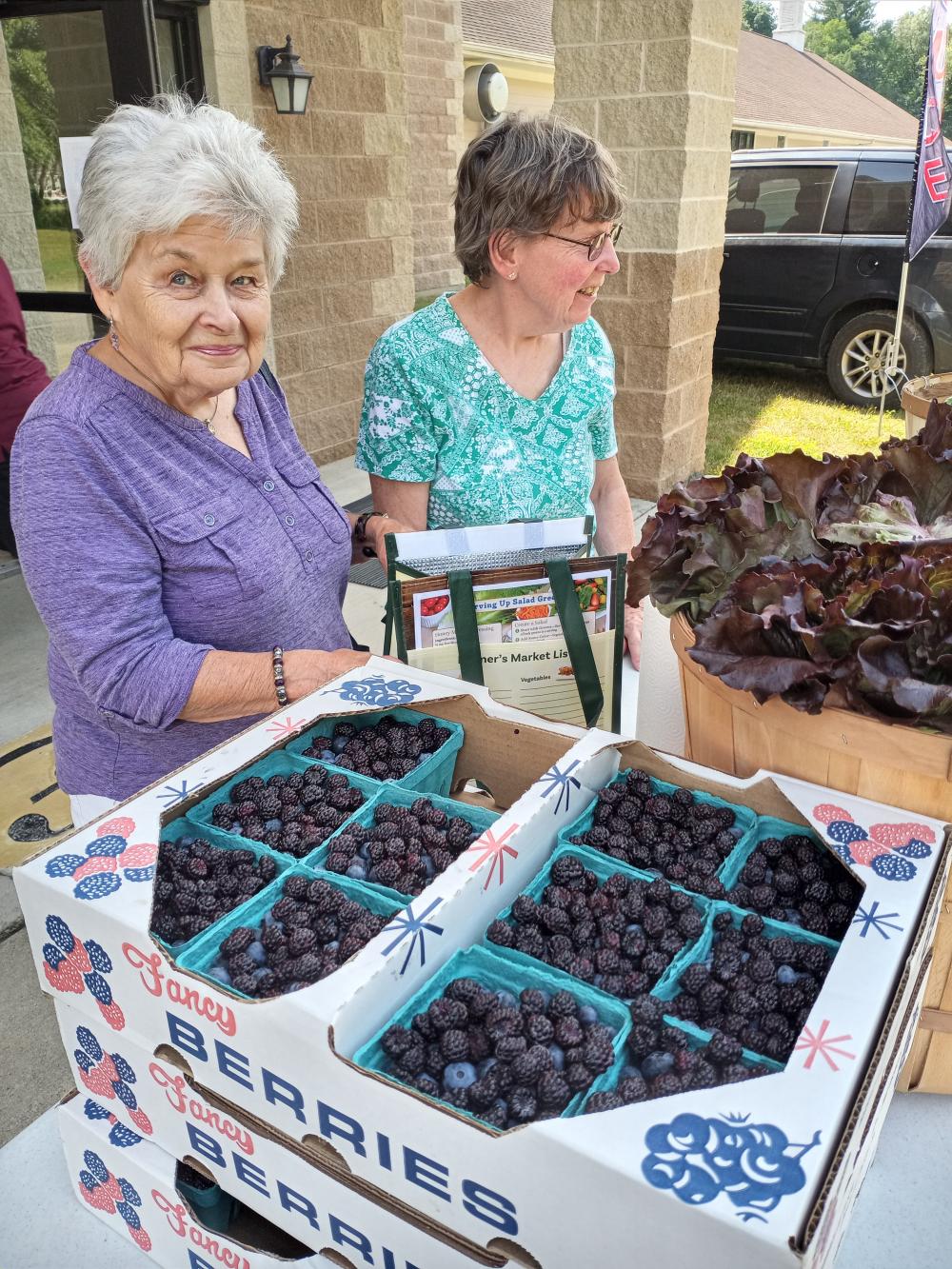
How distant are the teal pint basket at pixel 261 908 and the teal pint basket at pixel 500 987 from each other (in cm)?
11

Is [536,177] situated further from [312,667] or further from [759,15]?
[759,15]

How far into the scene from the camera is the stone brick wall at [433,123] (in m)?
13.5

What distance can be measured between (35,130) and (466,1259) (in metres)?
5.36

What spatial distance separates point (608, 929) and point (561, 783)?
0.22m

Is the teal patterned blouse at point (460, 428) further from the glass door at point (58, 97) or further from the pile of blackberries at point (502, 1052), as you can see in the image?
the glass door at point (58, 97)

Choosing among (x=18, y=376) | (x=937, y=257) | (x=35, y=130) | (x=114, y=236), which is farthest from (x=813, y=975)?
(x=937, y=257)

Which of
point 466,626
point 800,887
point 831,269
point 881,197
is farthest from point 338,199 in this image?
point 800,887

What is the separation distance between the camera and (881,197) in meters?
8.20

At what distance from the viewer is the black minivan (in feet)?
26.7

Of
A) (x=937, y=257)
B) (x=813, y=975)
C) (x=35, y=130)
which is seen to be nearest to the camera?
(x=813, y=975)

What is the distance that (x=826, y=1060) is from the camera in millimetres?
918

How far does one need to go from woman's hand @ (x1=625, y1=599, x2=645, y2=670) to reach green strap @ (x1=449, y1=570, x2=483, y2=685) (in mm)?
461

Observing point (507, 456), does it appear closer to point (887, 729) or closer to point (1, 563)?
→ point (887, 729)

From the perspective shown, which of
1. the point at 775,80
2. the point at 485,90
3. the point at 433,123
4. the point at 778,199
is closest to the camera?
the point at 778,199
